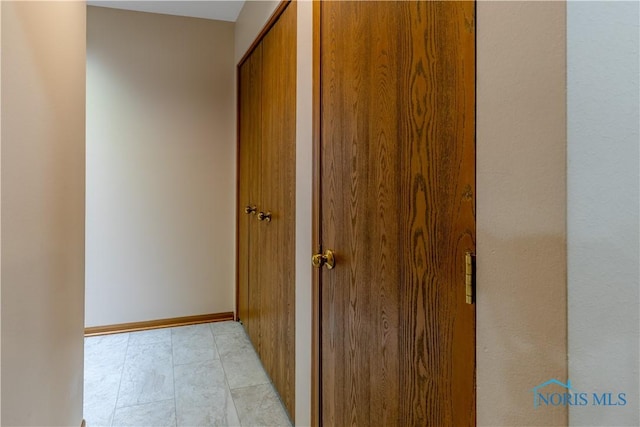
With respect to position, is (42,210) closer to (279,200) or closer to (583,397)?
(279,200)

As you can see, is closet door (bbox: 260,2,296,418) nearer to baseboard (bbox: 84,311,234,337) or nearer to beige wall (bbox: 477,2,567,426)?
baseboard (bbox: 84,311,234,337)

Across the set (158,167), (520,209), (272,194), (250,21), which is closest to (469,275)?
(520,209)

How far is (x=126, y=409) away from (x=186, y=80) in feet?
7.81

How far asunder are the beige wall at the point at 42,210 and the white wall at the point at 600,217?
43.2 inches

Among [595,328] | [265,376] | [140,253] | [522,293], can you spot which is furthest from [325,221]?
[140,253]

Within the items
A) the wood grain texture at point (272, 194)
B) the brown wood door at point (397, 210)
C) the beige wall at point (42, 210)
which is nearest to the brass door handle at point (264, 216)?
the wood grain texture at point (272, 194)

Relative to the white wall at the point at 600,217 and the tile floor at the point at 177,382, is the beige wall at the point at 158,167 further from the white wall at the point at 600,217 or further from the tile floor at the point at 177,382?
the white wall at the point at 600,217

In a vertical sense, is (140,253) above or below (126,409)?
above

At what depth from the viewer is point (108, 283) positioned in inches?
119

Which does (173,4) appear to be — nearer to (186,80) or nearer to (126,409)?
(186,80)

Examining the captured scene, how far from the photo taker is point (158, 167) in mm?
3096

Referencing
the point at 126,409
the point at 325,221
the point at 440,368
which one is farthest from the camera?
the point at 126,409

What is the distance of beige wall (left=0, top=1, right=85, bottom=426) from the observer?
35.1 inches

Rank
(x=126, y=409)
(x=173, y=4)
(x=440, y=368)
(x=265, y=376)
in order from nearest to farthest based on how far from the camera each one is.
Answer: (x=440, y=368) → (x=126, y=409) → (x=265, y=376) → (x=173, y=4)
